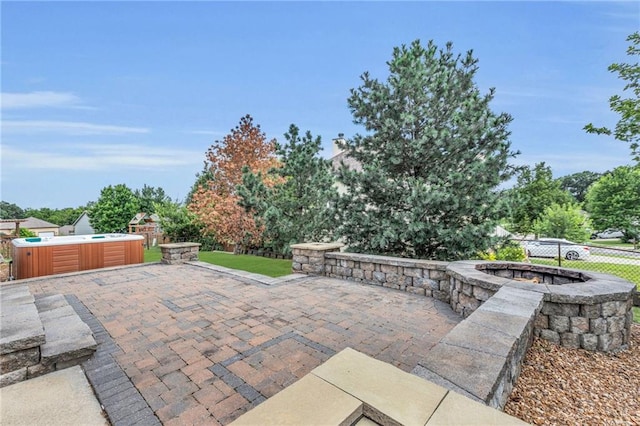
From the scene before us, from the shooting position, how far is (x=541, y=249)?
1522 cm

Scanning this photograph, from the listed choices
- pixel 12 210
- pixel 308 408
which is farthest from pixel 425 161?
pixel 12 210

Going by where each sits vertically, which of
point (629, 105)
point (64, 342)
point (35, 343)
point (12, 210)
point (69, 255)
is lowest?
point (64, 342)

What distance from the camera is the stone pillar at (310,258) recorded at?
6.34 m

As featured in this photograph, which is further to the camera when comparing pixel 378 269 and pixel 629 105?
pixel 629 105

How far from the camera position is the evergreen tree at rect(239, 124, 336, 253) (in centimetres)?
888

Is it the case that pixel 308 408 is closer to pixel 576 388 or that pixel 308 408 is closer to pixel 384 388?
pixel 384 388

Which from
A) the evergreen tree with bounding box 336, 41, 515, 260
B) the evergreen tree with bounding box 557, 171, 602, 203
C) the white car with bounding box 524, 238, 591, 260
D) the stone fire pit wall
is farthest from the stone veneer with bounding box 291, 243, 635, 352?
the evergreen tree with bounding box 557, 171, 602, 203

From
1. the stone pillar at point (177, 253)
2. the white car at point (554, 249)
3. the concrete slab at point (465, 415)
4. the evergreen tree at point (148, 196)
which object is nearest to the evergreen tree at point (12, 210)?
the evergreen tree at point (148, 196)

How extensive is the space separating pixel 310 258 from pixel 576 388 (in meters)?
4.77

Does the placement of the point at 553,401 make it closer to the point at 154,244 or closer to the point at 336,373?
the point at 336,373

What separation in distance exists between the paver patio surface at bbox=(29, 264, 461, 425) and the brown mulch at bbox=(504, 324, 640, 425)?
883 mm

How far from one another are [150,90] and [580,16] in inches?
609

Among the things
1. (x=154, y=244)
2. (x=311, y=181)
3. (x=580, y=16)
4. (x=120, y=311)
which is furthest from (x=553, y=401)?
(x=154, y=244)

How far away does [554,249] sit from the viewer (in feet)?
48.9
